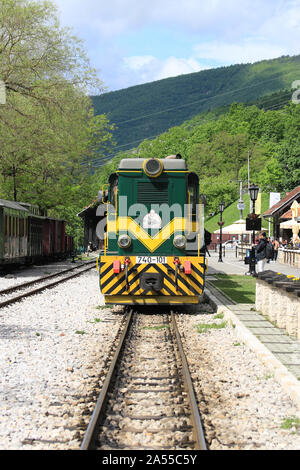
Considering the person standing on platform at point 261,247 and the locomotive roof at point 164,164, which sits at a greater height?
the locomotive roof at point 164,164

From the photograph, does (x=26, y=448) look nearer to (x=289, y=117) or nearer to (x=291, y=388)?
(x=291, y=388)

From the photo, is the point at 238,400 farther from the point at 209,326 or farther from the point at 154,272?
the point at 154,272

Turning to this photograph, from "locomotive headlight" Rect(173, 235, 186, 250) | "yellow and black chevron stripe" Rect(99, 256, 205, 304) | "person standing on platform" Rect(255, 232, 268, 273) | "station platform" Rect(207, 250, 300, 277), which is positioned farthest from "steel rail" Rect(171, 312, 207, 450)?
"station platform" Rect(207, 250, 300, 277)

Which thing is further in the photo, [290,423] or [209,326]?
[209,326]

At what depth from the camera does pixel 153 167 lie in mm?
12953

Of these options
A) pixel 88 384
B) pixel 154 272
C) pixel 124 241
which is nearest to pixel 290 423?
pixel 88 384

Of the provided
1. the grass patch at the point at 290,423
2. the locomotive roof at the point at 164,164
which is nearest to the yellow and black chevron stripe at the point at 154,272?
the locomotive roof at the point at 164,164

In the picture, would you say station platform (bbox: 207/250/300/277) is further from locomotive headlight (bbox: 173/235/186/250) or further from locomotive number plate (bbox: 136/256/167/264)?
locomotive number plate (bbox: 136/256/167/264)

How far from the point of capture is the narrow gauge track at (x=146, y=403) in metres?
4.93

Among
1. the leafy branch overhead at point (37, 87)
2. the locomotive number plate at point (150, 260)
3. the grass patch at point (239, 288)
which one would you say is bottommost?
the grass patch at point (239, 288)

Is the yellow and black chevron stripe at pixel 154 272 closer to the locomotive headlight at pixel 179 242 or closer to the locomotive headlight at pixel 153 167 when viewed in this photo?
the locomotive headlight at pixel 179 242

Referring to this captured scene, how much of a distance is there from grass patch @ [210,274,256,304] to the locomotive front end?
2436 millimetres

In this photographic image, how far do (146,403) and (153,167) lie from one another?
25.1 feet

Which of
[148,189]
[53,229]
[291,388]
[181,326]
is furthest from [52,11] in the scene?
[291,388]
